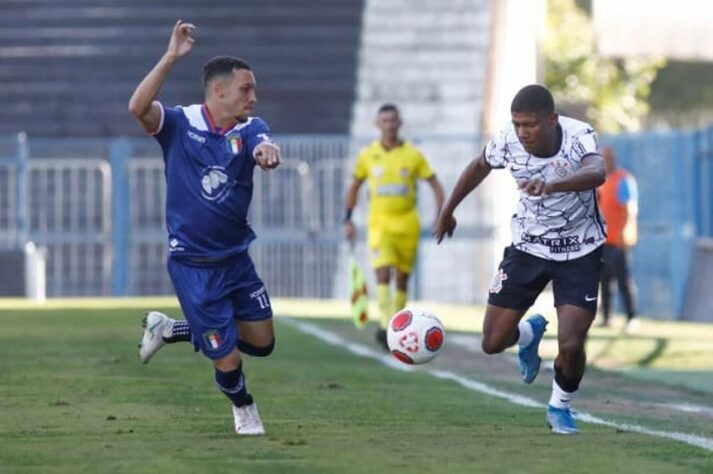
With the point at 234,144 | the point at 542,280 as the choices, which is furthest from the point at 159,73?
the point at 542,280

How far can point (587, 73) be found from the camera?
5597 centimetres

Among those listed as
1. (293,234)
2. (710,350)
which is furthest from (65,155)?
(710,350)

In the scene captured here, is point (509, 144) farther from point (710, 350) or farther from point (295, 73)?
point (295, 73)

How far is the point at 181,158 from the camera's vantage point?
10914 mm

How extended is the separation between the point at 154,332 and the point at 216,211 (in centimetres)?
128

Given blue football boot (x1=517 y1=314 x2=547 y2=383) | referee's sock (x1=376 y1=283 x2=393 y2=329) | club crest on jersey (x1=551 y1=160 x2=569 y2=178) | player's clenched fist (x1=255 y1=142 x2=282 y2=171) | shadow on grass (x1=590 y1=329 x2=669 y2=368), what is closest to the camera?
player's clenched fist (x1=255 y1=142 x2=282 y2=171)

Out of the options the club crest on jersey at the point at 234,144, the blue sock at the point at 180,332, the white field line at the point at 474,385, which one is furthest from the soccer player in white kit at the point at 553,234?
the blue sock at the point at 180,332

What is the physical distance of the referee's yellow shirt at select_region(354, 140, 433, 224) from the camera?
19438 millimetres

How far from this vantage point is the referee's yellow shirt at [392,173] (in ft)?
63.8

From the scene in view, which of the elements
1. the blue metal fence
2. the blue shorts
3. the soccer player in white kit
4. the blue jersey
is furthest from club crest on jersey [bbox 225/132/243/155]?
the blue metal fence

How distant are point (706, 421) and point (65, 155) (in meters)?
20.6

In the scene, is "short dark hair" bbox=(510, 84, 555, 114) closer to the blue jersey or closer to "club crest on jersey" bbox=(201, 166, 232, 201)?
the blue jersey

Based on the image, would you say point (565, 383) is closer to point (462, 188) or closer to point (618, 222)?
point (462, 188)

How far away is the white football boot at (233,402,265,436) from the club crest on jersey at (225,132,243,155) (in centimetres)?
137
